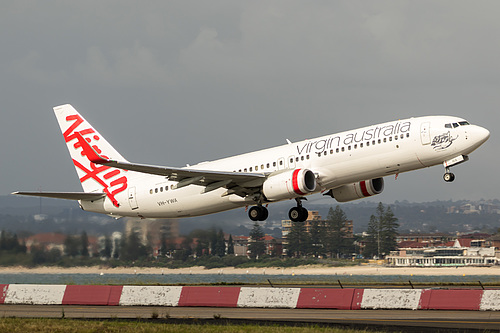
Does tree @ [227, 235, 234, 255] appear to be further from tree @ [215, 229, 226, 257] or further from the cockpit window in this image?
the cockpit window

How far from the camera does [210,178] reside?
4044 cm

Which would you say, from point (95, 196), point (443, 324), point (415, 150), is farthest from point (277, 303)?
point (95, 196)

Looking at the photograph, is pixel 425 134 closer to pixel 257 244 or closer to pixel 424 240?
pixel 257 244

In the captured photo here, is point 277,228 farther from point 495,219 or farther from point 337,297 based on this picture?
point 495,219

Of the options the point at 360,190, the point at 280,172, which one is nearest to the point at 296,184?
the point at 280,172

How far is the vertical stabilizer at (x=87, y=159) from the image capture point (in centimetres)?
4716

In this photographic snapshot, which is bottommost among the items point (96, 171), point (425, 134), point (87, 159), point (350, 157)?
point (350, 157)

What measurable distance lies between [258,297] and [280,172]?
1306cm

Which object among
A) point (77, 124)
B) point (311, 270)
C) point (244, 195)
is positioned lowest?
point (311, 270)

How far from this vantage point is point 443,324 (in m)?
21.8

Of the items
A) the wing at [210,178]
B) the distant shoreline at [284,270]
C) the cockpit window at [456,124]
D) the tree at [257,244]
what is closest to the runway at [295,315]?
the wing at [210,178]

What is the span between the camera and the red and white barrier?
25812mm

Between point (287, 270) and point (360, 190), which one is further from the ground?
point (360, 190)

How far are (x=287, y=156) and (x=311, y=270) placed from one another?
30877 mm
